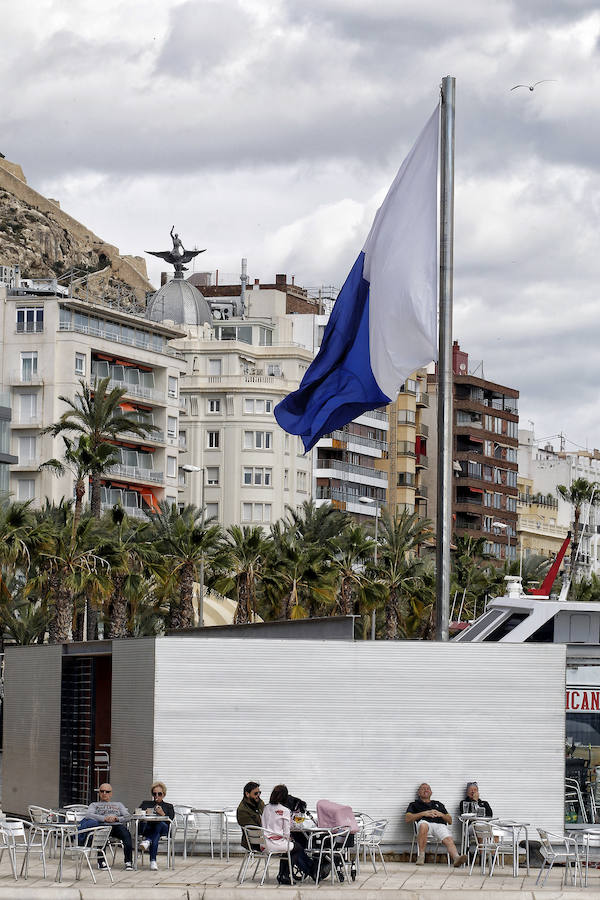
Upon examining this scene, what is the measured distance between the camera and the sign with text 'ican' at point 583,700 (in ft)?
82.0

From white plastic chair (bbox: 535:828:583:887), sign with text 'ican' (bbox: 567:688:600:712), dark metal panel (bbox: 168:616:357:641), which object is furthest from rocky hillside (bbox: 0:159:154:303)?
white plastic chair (bbox: 535:828:583:887)

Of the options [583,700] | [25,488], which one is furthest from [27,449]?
[583,700]

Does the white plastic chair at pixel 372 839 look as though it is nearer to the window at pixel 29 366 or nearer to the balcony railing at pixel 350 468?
the window at pixel 29 366

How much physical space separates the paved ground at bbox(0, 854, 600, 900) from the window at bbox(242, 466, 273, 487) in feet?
322

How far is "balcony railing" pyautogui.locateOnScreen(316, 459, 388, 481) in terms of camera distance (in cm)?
12912

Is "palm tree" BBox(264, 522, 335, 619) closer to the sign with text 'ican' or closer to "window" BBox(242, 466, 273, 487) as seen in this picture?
"window" BBox(242, 466, 273, 487)

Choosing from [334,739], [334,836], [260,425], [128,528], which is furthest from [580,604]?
[260,425]

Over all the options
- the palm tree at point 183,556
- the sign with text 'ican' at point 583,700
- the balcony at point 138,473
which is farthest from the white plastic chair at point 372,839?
the balcony at point 138,473

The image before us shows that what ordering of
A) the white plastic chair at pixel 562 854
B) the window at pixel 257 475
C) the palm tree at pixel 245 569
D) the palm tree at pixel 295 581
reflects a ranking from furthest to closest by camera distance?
the window at pixel 257 475
the palm tree at pixel 295 581
the palm tree at pixel 245 569
the white plastic chair at pixel 562 854

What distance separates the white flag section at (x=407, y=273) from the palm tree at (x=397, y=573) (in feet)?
183

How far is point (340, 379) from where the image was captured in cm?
2581

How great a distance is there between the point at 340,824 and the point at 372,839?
4.25ft

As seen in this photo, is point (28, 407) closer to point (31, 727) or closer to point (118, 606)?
point (118, 606)

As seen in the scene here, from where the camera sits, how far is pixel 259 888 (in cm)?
2044
